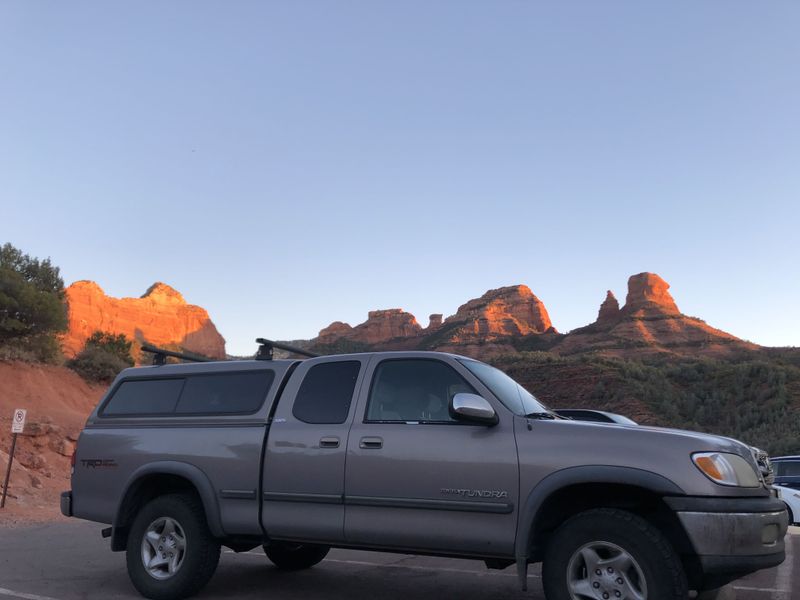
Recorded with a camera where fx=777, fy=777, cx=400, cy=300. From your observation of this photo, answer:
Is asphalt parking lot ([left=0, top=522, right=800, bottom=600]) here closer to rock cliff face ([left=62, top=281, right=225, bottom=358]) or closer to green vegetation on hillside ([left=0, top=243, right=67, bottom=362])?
green vegetation on hillside ([left=0, top=243, right=67, bottom=362])

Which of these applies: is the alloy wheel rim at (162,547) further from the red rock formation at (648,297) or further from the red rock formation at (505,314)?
the red rock formation at (505,314)

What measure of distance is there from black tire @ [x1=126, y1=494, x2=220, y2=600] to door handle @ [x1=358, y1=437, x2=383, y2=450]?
1.79m

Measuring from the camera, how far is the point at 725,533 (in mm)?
4742

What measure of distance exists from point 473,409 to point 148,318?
9710 cm

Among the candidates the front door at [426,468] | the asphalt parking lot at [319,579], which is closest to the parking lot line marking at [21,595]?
the asphalt parking lot at [319,579]

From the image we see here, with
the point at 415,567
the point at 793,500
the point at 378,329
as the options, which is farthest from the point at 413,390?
the point at 378,329

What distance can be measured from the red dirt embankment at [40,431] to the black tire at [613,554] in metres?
12.6

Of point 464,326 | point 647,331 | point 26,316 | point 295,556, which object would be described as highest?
point 464,326

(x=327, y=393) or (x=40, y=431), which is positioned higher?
(x=327, y=393)

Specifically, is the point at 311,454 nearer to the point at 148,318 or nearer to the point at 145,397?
the point at 145,397

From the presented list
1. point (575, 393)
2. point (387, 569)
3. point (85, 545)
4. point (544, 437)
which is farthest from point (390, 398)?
point (575, 393)

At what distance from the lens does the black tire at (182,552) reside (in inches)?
258

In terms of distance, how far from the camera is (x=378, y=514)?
5.78 m

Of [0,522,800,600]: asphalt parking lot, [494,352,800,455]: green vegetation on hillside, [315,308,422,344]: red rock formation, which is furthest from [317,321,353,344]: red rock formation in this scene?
[0,522,800,600]: asphalt parking lot
